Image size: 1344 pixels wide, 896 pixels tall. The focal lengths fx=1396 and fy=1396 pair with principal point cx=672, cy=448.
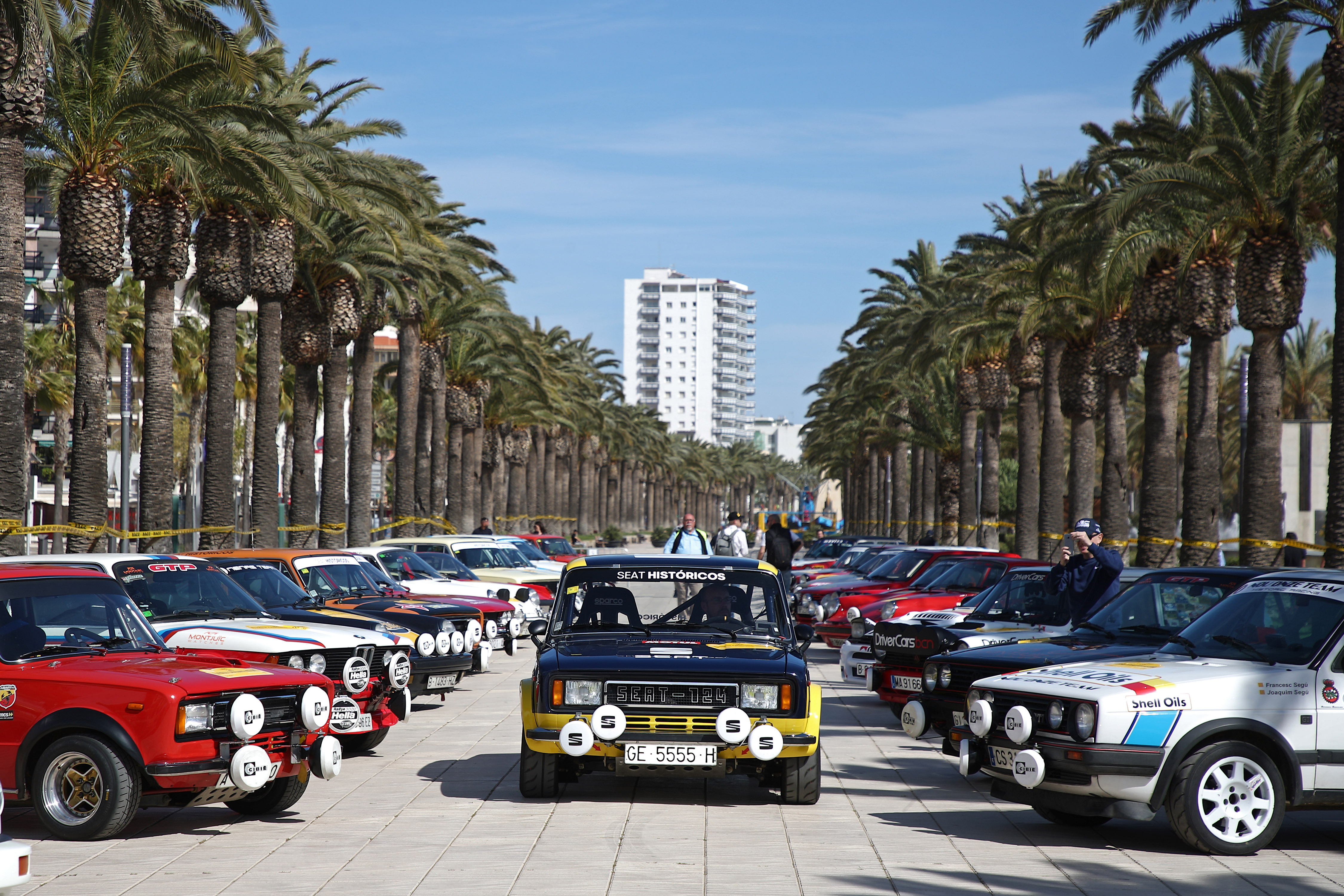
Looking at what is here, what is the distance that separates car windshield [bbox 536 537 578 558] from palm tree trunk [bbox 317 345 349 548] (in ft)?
17.4

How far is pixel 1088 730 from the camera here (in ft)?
26.5

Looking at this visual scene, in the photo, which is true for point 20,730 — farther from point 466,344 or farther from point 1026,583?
point 466,344

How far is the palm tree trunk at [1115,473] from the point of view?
31172 millimetres

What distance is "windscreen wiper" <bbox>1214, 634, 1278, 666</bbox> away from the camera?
8633mm

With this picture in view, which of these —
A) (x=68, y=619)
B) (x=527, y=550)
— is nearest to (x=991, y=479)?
(x=527, y=550)

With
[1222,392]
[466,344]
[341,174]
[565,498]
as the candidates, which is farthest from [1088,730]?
[565,498]

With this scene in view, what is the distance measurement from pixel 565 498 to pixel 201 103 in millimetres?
70363

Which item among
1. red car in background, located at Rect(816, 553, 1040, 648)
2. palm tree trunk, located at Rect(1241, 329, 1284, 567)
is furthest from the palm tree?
red car in background, located at Rect(816, 553, 1040, 648)

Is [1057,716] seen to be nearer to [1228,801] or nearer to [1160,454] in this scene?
[1228,801]

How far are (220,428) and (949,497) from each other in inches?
1441

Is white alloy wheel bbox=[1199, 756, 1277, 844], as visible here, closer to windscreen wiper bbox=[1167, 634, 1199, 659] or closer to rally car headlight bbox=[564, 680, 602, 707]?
windscreen wiper bbox=[1167, 634, 1199, 659]

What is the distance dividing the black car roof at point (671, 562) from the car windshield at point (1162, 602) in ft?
9.32

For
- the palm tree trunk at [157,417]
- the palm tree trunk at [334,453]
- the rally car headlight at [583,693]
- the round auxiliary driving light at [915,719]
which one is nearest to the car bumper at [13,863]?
the rally car headlight at [583,693]

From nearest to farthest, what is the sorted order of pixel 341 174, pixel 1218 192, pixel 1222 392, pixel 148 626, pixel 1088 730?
pixel 1088 730
pixel 148 626
pixel 1218 192
pixel 341 174
pixel 1222 392
